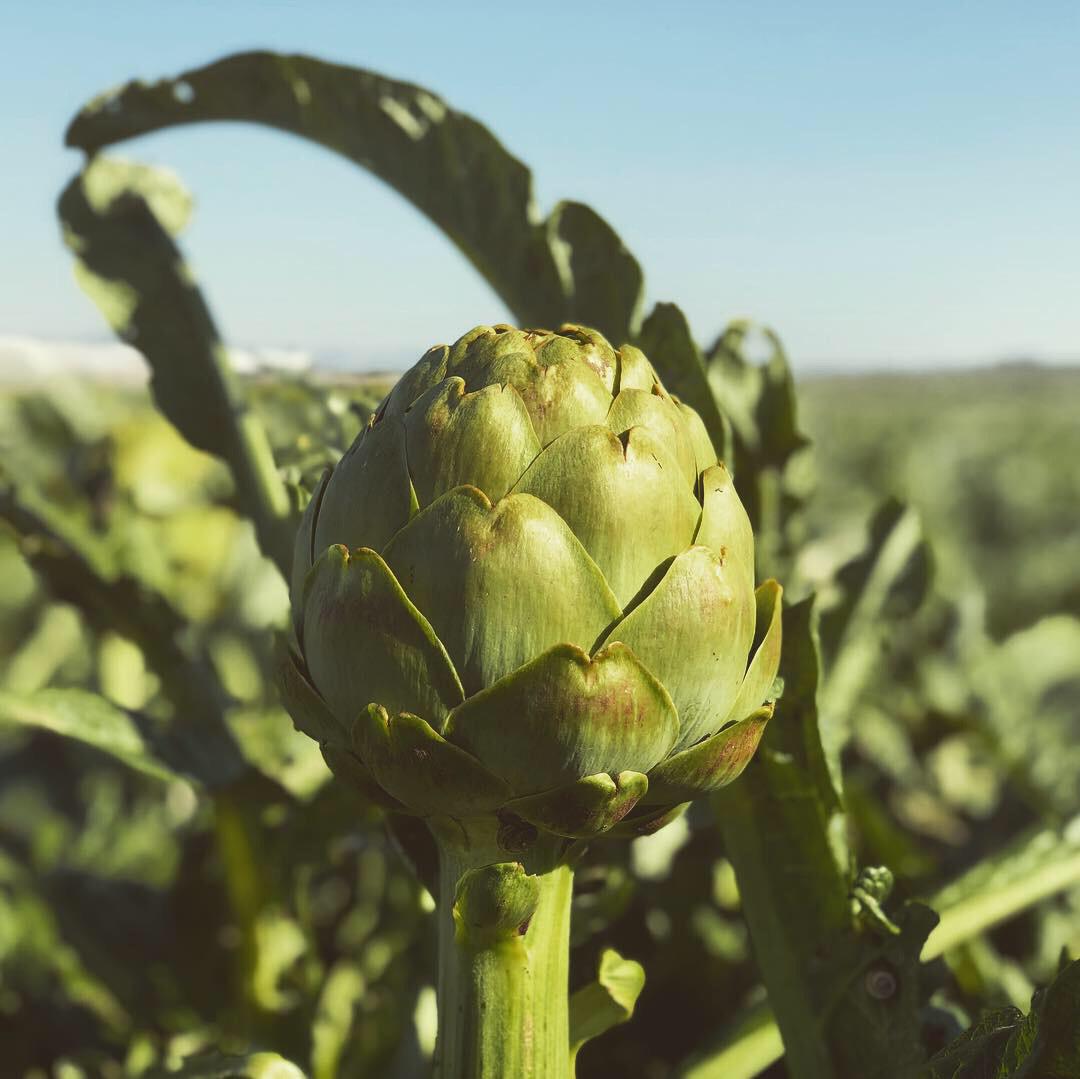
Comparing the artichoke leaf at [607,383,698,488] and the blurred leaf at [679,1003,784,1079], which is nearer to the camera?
the artichoke leaf at [607,383,698,488]

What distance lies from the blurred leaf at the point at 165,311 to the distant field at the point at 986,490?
87 centimetres

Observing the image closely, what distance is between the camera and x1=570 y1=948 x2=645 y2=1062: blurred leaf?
57 cm

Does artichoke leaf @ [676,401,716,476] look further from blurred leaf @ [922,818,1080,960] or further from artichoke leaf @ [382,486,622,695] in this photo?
blurred leaf @ [922,818,1080,960]

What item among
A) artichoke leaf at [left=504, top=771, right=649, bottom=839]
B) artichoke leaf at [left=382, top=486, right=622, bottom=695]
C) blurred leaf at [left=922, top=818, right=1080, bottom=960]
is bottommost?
blurred leaf at [left=922, top=818, right=1080, bottom=960]

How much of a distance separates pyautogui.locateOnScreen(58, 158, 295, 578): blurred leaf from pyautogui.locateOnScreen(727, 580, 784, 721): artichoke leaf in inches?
15.2

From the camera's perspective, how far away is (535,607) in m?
0.43

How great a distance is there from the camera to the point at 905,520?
1.00 meters

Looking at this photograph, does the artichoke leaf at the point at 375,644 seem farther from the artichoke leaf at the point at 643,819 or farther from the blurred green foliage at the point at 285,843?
the blurred green foliage at the point at 285,843

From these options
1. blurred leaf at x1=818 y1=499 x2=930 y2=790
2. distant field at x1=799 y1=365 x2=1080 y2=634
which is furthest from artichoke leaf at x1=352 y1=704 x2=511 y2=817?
distant field at x1=799 y1=365 x2=1080 y2=634

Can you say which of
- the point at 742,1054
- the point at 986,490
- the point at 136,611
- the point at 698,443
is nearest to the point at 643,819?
the point at 698,443

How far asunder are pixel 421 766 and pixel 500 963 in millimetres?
104

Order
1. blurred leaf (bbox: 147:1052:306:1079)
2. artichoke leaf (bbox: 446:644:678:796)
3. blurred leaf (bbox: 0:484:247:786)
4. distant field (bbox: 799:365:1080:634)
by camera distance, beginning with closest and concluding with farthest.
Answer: artichoke leaf (bbox: 446:644:678:796)
blurred leaf (bbox: 147:1052:306:1079)
blurred leaf (bbox: 0:484:247:786)
distant field (bbox: 799:365:1080:634)

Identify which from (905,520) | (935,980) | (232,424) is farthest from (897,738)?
(232,424)

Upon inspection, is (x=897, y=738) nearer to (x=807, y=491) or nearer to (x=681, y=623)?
(x=807, y=491)
